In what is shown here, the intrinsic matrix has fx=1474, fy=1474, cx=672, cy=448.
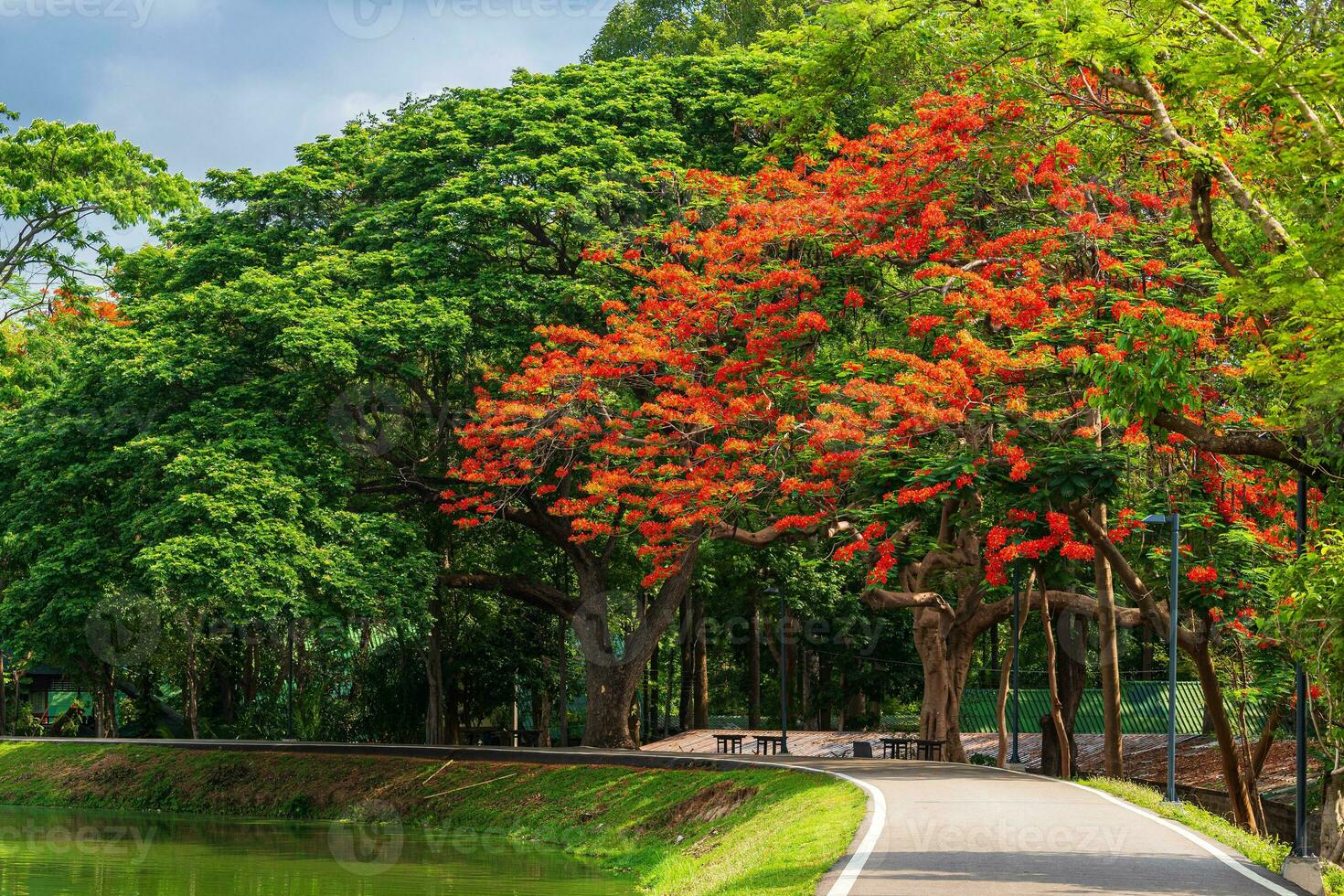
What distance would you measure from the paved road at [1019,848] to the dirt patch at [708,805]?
1964mm

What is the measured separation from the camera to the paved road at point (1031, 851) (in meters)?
11.6

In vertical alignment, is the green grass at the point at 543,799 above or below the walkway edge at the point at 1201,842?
below

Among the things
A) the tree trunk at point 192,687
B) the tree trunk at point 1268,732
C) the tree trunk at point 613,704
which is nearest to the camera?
the tree trunk at point 1268,732

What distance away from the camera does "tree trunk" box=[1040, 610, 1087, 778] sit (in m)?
31.7

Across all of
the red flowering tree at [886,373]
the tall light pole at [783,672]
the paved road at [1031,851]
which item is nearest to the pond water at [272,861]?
the paved road at [1031,851]

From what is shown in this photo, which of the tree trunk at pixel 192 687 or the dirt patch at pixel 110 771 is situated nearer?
the dirt patch at pixel 110 771

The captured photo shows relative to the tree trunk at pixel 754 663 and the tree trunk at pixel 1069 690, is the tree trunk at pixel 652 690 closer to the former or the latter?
the tree trunk at pixel 754 663

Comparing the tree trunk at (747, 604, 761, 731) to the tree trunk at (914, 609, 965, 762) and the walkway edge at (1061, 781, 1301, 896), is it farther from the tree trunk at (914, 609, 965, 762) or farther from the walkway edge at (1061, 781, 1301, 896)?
the walkway edge at (1061, 781, 1301, 896)

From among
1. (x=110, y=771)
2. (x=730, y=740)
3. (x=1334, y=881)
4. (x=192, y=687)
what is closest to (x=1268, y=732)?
(x=1334, y=881)

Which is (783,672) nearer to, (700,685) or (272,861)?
(700,685)

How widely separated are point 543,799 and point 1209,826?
1426 cm

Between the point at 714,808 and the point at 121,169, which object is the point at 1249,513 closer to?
the point at 714,808

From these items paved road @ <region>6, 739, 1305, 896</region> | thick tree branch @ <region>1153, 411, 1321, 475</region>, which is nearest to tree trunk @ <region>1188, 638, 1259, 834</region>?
paved road @ <region>6, 739, 1305, 896</region>

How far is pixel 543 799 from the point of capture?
27562mm
